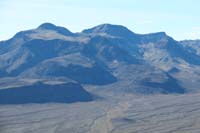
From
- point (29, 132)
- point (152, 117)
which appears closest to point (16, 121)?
point (29, 132)

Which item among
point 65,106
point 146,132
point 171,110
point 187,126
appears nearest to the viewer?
point 146,132

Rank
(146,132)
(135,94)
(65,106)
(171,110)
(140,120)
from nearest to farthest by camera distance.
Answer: (146,132)
(140,120)
(171,110)
(65,106)
(135,94)

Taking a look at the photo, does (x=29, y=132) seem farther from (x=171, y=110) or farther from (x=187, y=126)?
(x=171, y=110)

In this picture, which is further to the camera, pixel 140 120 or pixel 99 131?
pixel 140 120

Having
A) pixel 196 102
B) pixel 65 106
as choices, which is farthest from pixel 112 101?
pixel 196 102

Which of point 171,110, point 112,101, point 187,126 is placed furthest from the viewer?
point 112,101

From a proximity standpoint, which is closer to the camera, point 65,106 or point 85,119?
point 85,119

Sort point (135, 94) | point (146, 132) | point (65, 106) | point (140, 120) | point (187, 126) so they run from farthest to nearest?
point (135, 94), point (65, 106), point (140, 120), point (187, 126), point (146, 132)

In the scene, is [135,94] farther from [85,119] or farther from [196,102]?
[85,119]
